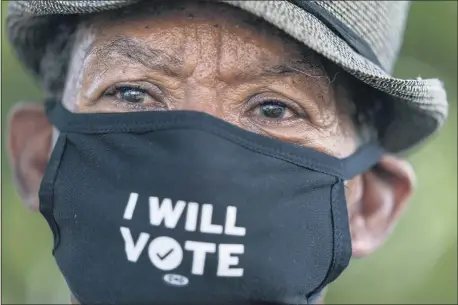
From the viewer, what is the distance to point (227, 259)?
1.80 metres

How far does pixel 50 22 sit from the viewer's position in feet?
7.57

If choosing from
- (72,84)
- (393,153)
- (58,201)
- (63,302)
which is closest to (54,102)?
(72,84)

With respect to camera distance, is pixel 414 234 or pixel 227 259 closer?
pixel 227 259

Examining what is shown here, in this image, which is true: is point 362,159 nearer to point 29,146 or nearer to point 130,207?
point 130,207

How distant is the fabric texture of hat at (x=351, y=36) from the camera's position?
1897mm

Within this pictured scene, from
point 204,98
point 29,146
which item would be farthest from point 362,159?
point 29,146

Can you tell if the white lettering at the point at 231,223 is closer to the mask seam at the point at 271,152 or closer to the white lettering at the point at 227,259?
the white lettering at the point at 227,259

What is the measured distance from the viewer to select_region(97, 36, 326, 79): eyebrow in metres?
2.02

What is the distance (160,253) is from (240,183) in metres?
0.26

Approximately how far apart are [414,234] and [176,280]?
2.76 m

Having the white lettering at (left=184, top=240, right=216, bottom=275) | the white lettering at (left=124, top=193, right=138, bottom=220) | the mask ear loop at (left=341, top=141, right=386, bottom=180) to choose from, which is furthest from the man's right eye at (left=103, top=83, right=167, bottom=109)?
the mask ear loop at (left=341, top=141, right=386, bottom=180)

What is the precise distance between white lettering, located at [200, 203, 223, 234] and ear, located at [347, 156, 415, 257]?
2.48 ft

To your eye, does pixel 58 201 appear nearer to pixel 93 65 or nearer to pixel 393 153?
pixel 93 65

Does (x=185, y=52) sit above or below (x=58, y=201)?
above
